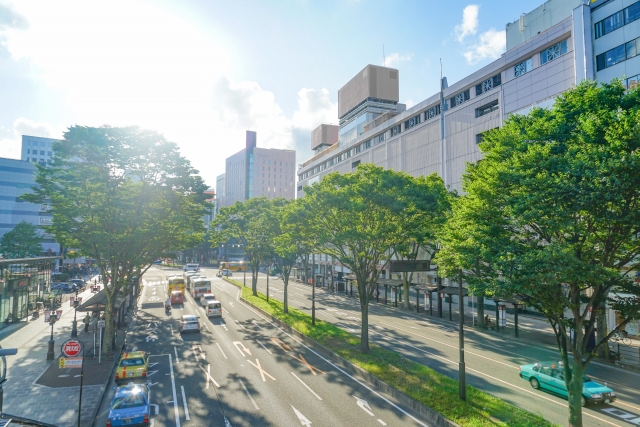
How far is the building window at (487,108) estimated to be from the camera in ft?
155

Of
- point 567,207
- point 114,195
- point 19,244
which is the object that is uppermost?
point 114,195

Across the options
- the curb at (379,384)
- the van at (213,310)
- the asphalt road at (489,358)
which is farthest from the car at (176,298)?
the curb at (379,384)

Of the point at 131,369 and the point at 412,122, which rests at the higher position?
the point at 412,122

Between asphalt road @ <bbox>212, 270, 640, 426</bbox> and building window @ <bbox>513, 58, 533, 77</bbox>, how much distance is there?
30.1m

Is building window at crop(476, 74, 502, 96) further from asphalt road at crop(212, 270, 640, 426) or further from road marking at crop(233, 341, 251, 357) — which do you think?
road marking at crop(233, 341, 251, 357)

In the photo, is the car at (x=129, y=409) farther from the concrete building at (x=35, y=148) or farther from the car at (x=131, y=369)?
the concrete building at (x=35, y=148)

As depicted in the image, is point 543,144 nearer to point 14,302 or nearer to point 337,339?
point 337,339

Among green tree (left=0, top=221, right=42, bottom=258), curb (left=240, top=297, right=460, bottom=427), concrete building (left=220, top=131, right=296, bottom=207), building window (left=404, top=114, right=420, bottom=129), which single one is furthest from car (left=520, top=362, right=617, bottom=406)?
concrete building (left=220, top=131, right=296, bottom=207)

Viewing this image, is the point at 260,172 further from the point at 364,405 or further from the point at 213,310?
the point at 364,405

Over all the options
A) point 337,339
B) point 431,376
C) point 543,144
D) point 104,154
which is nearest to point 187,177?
point 104,154

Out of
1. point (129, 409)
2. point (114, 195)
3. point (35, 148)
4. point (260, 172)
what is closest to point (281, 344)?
point (129, 409)

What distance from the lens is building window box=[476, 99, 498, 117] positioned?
47125 millimetres

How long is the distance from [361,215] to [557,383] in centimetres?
1471

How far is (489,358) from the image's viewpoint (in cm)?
2642
